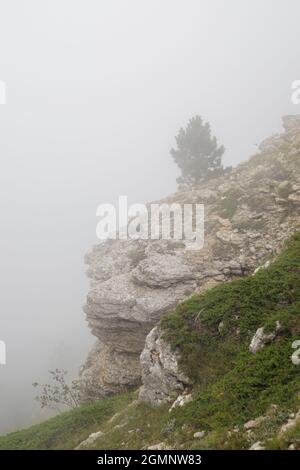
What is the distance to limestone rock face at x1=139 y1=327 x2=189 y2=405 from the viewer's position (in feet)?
55.0

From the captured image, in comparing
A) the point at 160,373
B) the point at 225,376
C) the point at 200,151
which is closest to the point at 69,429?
the point at 160,373

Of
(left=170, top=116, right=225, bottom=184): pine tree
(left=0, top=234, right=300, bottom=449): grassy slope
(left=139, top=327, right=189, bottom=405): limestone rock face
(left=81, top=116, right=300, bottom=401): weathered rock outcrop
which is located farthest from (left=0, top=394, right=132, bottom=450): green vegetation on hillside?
(left=170, top=116, right=225, bottom=184): pine tree

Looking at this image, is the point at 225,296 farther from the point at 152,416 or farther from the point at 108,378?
the point at 108,378

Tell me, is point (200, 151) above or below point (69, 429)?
above

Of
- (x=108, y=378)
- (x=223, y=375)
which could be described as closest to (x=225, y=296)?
(x=223, y=375)

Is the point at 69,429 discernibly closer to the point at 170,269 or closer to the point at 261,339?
the point at 261,339

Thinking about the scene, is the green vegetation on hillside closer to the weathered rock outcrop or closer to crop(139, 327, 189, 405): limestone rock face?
crop(139, 327, 189, 405): limestone rock face

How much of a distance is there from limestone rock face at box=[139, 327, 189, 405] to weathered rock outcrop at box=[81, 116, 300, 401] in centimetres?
880

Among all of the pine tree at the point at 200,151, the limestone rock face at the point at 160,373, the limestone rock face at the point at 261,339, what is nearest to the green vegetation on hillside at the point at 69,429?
the limestone rock face at the point at 160,373

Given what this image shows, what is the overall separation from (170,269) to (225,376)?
16.1m

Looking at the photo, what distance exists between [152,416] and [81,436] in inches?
217

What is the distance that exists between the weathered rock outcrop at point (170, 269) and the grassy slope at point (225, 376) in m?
7.76

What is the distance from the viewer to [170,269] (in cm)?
3030

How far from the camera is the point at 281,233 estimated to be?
2884cm
